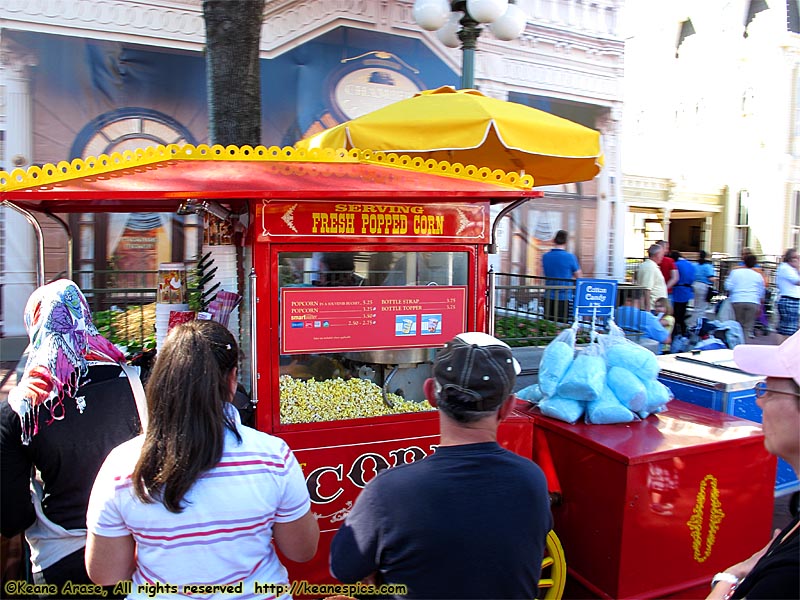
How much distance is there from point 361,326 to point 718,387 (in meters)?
2.55

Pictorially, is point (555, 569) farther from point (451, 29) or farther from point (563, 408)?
point (451, 29)

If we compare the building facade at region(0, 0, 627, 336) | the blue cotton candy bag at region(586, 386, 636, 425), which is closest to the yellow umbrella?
the blue cotton candy bag at region(586, 386, 636, 425)

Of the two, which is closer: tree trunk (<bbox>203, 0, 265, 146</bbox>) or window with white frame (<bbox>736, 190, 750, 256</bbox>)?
tree trunk (<bbox>203, 0, 265, 146</bbox>)

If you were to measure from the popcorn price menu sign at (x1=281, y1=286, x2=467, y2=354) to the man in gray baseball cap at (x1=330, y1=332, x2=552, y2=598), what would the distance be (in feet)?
4.42

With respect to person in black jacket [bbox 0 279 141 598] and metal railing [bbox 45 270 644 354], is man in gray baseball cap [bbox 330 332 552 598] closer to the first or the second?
person in black jacket [bbox 0 279 141 598]

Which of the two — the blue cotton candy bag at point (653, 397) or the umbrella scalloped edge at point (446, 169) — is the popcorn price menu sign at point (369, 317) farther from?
the blue cotton candy bag at point (653, 397)

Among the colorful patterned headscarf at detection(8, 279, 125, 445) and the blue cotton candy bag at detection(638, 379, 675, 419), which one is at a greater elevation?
the colorful patterned headscarf at detection(8, 279, 125, 445)

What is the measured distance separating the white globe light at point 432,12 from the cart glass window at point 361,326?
11.1 ft

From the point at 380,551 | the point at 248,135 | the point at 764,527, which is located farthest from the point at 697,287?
the point at 380,551

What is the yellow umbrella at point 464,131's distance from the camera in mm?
4102

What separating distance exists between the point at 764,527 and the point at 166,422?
3.27 meters

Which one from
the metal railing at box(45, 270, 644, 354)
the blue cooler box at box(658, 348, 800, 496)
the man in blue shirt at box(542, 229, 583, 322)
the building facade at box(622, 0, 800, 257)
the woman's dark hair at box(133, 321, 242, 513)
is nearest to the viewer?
the woman's dark hair at box(133, 321, 242, 513)

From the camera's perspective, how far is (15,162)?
731 cm

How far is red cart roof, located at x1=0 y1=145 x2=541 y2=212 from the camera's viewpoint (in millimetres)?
2354
